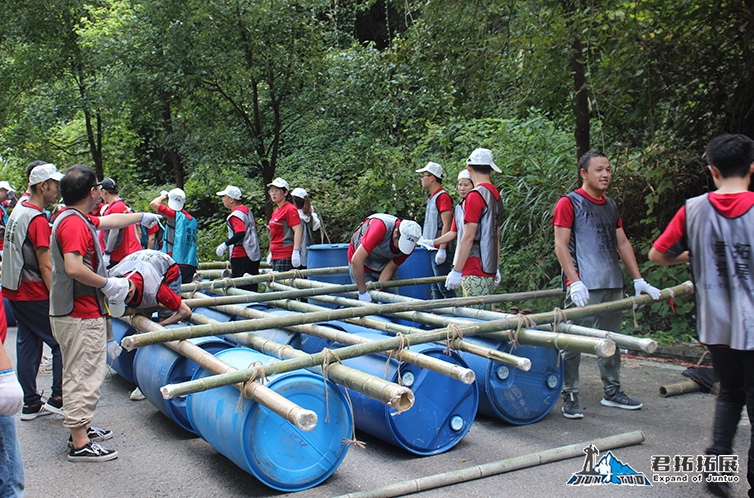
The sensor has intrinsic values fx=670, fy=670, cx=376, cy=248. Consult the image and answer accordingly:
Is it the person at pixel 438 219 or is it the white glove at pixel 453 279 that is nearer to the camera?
the white glove at pixel 453 279

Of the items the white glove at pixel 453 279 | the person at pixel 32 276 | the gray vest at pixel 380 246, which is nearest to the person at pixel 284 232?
the gray vest at pixel 380 246

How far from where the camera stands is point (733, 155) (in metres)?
3.77

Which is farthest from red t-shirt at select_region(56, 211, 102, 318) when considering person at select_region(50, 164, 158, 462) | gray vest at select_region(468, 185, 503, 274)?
gray vest at select_region(468, 185, 503, 274)

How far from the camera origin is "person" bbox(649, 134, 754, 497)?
3.62 m

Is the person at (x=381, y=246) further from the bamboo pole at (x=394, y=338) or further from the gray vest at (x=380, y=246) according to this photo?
the bamboo pole at (x=394, y=338)

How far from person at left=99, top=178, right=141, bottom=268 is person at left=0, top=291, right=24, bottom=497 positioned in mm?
4274

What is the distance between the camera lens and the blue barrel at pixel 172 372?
505 centimetres

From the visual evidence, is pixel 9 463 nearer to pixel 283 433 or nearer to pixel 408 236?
pixel 283 433

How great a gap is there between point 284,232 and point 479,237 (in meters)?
3.85

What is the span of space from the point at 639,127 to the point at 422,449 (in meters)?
6.23

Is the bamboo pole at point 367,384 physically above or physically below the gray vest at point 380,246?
below

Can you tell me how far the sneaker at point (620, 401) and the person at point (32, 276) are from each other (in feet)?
15.2

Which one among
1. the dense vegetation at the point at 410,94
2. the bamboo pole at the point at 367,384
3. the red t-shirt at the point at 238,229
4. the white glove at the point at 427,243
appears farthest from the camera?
the red t-shirt at the point at 238,229

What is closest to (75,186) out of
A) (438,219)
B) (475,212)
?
(475,212)
